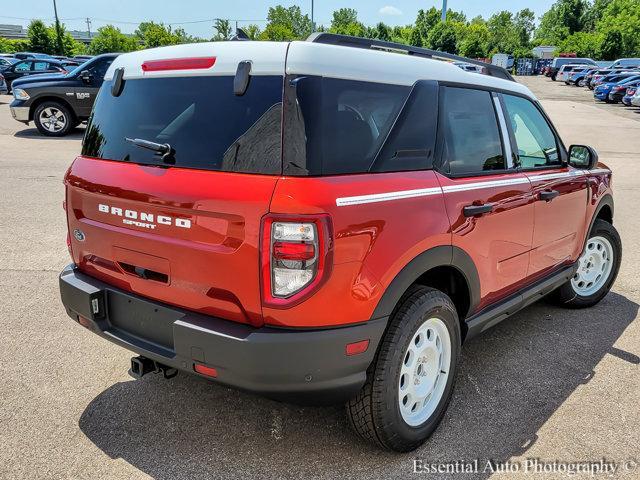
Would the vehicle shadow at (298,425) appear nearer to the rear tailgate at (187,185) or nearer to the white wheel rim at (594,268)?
the rear tailgate at (187,185)

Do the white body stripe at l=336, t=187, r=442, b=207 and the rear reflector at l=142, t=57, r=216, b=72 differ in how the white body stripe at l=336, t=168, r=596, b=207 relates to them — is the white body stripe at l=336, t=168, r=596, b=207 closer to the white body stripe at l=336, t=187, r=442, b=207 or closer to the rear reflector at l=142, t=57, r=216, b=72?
the white body stripe at l=336, t=187, r=442, b=207

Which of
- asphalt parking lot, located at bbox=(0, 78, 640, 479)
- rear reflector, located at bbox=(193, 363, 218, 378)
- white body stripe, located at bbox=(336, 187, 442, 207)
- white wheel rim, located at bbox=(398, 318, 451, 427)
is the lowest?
asphalt parking lot, located at bbox=(0, 78, 640, 479)

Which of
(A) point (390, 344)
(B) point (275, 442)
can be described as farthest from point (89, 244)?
(A) point (390, 344)

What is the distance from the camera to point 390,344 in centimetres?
244

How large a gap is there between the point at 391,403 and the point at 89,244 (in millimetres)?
1729

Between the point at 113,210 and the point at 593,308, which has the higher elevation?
the point at 113,210

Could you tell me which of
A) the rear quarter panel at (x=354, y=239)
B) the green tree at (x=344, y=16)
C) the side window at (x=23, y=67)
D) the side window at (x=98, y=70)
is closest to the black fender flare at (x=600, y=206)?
the rear quarter panel at (x=354, y=239)

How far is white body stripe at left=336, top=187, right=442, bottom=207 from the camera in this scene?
2.19 meters

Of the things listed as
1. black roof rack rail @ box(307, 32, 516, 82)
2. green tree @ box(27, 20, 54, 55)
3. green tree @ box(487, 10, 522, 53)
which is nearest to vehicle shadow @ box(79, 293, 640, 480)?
black roof rack rail @ box(307, 32, 516, 82)

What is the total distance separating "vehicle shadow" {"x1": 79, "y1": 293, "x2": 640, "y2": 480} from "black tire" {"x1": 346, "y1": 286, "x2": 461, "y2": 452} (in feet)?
0.53

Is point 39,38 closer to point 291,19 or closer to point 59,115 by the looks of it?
point 59,115

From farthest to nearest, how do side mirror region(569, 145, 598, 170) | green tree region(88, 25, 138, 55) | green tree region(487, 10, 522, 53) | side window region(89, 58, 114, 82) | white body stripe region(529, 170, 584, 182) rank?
green tree region(487, 10, 522, 53) < green tree region(88, 25, 138, 55) < side window region(89, 58, 114, 82) < side mirror region(569, 145, 598, 170) < white body stripe region(529, 170, 584, 182)

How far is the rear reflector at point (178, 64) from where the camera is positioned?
2.45 meters

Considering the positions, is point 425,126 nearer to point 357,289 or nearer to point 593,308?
point 357,289
